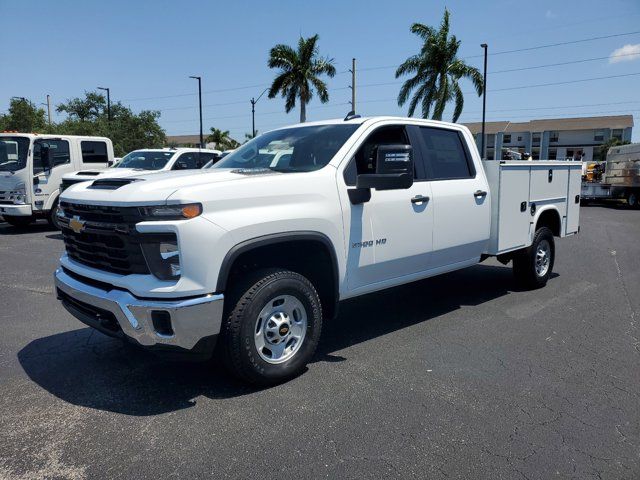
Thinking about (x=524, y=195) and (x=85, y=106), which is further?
(x=85, y=106)

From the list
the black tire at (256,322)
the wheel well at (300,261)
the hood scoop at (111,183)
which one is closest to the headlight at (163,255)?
the wheel well at (300,261)

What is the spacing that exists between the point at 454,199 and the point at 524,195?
1.57 meters

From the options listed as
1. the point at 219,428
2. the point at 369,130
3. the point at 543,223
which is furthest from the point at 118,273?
the point at 543,223

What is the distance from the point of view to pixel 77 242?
3816 mm

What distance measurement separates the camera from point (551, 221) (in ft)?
23.1

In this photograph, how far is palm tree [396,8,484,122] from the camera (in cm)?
3284

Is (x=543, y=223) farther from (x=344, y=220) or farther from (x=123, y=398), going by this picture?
(x=123, y=398)

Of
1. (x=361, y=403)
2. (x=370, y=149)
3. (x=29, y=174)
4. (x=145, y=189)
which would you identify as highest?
(x=370, y=149)

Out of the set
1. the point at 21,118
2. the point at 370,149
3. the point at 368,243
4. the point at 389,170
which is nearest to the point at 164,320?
the point at 368,243

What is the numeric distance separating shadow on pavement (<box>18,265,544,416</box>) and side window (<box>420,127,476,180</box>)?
62.2 inches

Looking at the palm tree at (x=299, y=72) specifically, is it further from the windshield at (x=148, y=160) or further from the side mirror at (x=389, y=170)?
the side mirror at (x=389, y=170)

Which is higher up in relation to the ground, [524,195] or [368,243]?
[524,195]

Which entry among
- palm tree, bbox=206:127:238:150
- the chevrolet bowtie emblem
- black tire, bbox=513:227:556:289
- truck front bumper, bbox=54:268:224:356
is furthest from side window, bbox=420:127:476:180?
palm tree, bbox=206:127:238:150

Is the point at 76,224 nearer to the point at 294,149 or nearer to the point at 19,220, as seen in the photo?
the point at 294,149
